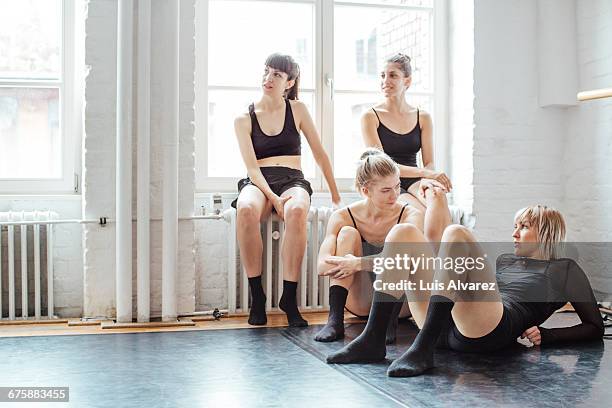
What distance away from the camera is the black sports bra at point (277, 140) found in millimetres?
4566

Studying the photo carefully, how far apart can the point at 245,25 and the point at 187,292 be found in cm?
168

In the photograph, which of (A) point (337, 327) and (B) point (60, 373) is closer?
(B) point (60, 373)

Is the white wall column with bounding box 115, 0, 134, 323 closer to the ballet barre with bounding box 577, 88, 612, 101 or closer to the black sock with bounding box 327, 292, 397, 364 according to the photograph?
the black sock with bounding box 327, 292, 397, 364

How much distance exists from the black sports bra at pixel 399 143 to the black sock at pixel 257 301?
1095 mm

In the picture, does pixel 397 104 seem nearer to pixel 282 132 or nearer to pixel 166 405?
pixel 282 132

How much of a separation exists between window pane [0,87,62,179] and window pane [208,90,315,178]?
885 mm

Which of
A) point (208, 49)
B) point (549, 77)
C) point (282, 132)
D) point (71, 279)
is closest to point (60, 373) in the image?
point (71, 279)

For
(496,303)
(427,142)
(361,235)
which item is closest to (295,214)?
(361,235)

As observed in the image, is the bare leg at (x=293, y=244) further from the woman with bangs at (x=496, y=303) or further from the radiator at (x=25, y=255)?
the radiator at (x=25, y=255)

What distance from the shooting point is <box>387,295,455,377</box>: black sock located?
2.95 m

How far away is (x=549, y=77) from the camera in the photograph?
512cm

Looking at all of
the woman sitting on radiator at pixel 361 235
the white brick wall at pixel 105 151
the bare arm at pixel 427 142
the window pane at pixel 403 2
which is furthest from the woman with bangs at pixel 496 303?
the window pane at pixel 403 2

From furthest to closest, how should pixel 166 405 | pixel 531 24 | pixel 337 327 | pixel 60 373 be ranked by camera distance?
pixel 531 24
pixel 337 327
pixel 60 373
pixel 166 405

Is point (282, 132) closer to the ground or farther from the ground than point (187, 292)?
farther from the ground
